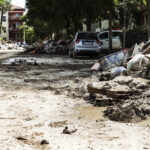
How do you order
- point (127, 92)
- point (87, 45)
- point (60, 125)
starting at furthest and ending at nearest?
point (87, 45), point (127, 92), point (60, 125)

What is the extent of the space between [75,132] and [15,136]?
2.58 ft

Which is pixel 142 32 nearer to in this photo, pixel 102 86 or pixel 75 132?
pixel 102 86

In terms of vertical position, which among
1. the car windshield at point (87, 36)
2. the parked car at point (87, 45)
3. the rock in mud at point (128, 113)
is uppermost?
the car windshield at point (87, 36)

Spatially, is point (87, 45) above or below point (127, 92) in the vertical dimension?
above

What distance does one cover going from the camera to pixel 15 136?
459 centimetres

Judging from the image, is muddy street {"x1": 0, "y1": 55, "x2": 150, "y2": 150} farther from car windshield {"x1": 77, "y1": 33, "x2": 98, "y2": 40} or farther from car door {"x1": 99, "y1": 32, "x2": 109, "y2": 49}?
car door {"x1": 99, "y1": 32, "x2": 109, "y2": 49}

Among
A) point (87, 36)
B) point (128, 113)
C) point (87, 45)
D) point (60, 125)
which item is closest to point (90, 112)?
point (128, 113)

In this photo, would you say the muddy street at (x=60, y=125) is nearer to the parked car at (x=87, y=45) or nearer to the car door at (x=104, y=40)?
the parked car at (x=87, y=45)

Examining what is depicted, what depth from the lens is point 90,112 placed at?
626cm

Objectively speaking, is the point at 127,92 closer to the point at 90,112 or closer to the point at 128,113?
the point at 90,112

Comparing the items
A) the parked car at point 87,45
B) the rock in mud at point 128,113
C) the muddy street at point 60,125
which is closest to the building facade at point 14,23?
the parked car at point 87,45

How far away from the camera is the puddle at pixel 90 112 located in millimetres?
5838

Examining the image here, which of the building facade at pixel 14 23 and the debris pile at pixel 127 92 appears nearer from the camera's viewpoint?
the debris pile at pixel 127 92

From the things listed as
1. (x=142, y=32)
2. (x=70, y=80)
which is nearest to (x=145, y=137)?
(x=70, y=80)
